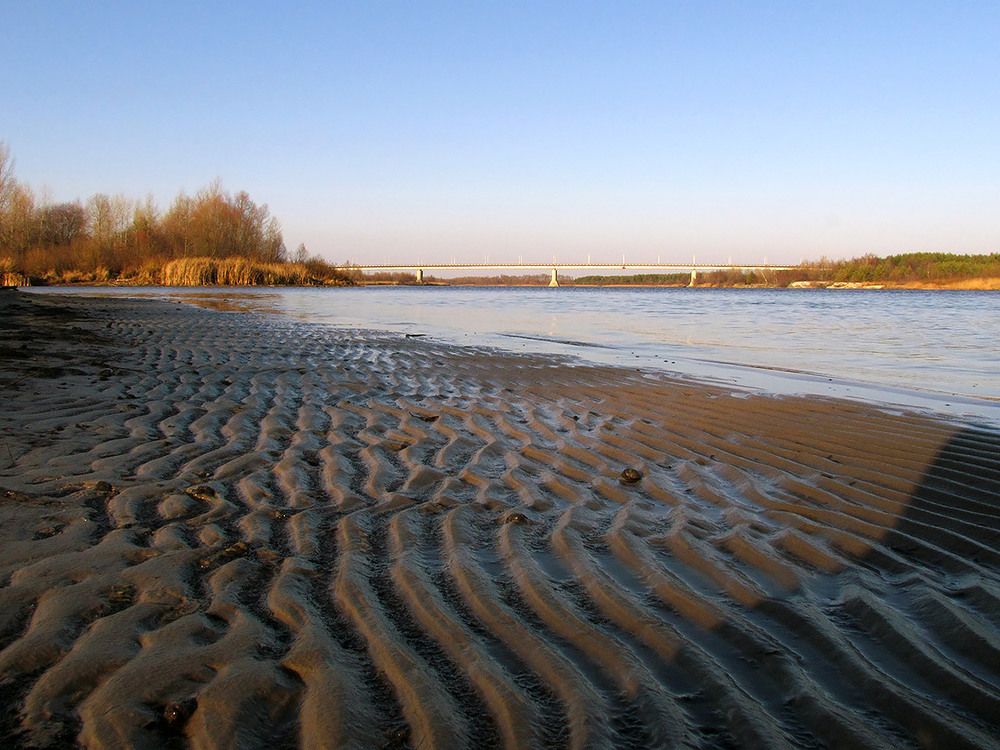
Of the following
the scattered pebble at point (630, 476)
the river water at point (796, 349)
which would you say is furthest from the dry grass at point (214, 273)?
the scattered pebble at point (630, 476)

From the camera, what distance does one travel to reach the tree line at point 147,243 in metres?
47.6

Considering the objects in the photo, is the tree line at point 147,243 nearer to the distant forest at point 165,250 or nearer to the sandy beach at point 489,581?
the distant forest at point 165,250

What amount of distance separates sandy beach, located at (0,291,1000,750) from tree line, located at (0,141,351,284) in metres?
A: 46.5

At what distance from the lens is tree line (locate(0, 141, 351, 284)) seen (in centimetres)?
4759

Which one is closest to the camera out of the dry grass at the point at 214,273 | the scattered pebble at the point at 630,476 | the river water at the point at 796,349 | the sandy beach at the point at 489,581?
the sandy beach at the point at 489,581

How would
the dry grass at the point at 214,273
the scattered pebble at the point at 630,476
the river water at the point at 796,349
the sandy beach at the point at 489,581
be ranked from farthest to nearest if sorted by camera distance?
1. the dry grass at the point at 214,273
2. the river water at the point at 796,349
3. the scattered pebble at the point at 630,476
4. the sandy beach at the point at 489,581

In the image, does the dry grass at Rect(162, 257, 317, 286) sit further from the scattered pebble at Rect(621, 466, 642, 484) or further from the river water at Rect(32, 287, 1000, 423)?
the scattered pebble at Rect(621, 466, 642, 484)

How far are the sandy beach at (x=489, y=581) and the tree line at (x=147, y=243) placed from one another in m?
46.5

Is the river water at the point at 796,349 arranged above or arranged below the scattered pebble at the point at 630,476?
below

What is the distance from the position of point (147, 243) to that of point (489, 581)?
62321 millimetres

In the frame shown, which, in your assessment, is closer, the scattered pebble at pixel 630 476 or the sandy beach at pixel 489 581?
the sandy beach at pixel 489 581

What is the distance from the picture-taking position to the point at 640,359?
994 centimetres

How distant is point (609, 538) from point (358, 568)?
Result: 1.09 meters

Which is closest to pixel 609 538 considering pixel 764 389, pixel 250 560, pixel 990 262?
pixel 250 560
